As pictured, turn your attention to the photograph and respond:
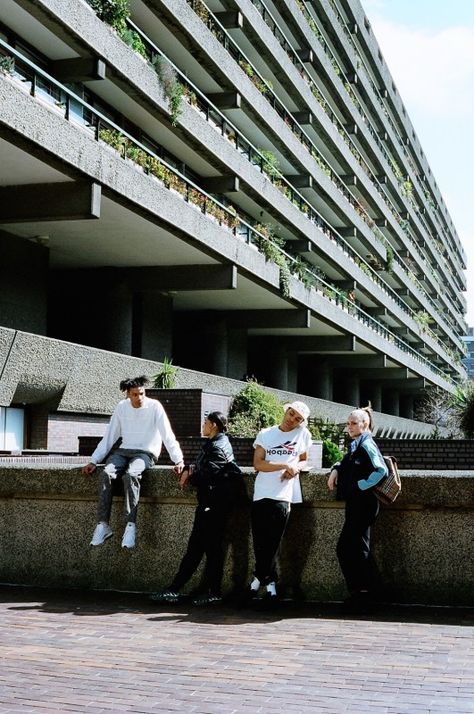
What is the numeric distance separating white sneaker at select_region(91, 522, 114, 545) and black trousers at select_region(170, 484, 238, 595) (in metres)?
0.71

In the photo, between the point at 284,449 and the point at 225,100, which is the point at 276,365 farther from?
the point at 284,449

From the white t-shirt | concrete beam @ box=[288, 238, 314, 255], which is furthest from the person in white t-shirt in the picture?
concrete beam @ box=[288, 238, 314, 255]

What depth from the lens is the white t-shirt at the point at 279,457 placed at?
7.75 m

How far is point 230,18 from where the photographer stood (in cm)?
3328

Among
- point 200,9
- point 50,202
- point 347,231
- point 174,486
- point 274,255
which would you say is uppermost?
point 200,9

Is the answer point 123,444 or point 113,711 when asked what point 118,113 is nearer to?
point 123,444

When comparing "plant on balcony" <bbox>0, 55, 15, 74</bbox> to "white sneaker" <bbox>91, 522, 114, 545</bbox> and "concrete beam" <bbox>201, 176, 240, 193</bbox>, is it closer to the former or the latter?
"white sneaker" <bbox>91, 522, 114, 545</bbox>

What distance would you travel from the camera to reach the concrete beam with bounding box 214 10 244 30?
33219 mm

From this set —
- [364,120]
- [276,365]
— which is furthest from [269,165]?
[364,120]

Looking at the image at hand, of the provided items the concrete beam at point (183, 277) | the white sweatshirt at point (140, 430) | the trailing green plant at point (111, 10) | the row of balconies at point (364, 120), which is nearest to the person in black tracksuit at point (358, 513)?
the white sweatshirt at point (140, 430)

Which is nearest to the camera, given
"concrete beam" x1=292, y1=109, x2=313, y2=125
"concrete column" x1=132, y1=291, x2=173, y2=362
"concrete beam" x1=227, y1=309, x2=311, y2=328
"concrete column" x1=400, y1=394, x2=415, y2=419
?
"concrete column" x1=132, y1=291, x2=173, y2=362

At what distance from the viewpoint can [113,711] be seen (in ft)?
15.7

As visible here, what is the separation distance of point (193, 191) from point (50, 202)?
22.4 ft

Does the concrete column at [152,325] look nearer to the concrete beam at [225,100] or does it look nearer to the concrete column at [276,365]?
the concrete beam at [225,100]
